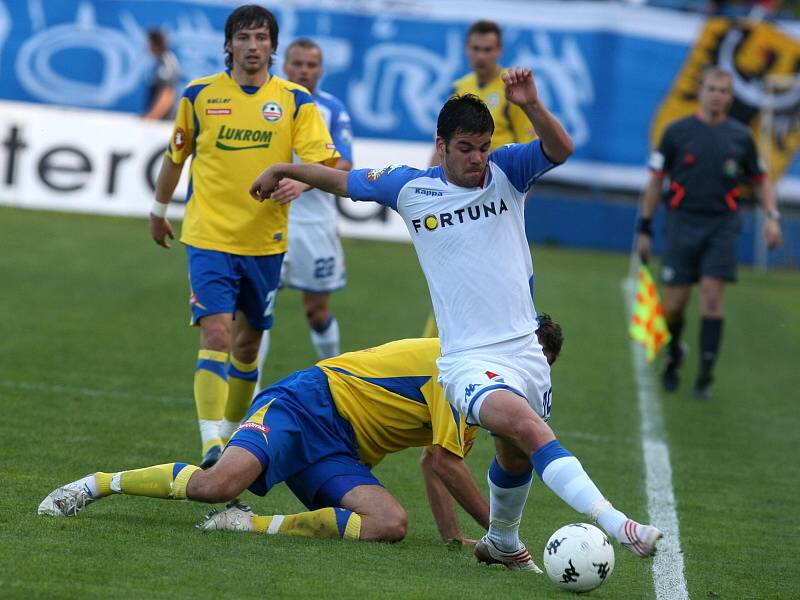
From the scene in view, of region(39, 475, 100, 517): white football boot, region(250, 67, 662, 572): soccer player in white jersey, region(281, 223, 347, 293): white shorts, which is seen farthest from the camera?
region(281, 223, 347, 293): white shorts

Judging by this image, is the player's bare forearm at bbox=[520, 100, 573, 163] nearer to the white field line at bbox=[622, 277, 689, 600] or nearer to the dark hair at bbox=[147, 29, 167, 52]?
the white field line at bbox=[622, 277, 689, 600]

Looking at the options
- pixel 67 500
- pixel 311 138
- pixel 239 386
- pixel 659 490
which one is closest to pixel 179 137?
pixel 311 138

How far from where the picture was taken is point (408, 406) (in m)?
6.15

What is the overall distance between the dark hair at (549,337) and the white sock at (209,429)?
2001mm

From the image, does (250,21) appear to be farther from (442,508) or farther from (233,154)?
(442,508)

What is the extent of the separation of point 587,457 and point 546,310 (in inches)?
264

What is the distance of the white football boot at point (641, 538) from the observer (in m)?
4.84

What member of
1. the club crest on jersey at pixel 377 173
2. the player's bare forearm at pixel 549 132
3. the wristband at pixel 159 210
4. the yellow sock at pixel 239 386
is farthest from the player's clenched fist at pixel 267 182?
the yellow sock at pixel 239 386

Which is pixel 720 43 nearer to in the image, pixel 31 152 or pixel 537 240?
pixel 537 240

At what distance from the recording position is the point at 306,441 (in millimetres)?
6102

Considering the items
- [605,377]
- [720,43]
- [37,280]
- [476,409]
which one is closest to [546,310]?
[605,377]

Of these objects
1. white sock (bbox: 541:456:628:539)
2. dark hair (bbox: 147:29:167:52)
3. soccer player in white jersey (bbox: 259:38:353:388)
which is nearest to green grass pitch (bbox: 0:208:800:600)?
white sock (bbox: 541:456:628:539)

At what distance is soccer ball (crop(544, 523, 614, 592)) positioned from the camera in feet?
16.9

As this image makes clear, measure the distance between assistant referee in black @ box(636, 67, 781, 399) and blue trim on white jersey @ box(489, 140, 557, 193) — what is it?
5659mm
